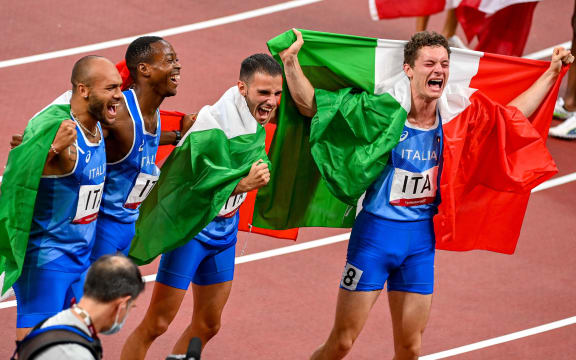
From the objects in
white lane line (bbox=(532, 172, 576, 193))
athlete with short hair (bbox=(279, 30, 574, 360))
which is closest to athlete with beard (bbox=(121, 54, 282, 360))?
athlete with short hair (bbox=(279, 30, 574, 360))

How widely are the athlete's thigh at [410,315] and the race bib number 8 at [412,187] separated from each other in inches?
23.1

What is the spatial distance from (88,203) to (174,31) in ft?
21.2

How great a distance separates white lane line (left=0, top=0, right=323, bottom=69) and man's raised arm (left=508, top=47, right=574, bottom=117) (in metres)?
5.83

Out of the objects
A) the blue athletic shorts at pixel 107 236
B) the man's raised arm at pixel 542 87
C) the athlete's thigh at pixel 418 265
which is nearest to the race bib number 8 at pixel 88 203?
the blue athletic shorts at pixel 107 236

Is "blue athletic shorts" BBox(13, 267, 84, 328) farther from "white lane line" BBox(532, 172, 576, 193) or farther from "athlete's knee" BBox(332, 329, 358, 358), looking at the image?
"white lane line" BBox(532, 172, 576, 193)

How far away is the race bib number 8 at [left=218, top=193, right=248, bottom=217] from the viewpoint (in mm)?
6582

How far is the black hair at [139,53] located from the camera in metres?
6.71

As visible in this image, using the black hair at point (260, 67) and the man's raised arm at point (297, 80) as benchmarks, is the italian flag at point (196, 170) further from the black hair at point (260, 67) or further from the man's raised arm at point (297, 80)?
the man's raised arm at point (297, 80)

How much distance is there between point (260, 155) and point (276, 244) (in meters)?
2.84

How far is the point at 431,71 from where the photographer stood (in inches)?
258

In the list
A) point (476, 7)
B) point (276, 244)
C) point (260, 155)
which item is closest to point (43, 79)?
point (276, 244)

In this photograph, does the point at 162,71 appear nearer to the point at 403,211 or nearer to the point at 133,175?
the point at 133,175

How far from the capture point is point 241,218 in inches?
287

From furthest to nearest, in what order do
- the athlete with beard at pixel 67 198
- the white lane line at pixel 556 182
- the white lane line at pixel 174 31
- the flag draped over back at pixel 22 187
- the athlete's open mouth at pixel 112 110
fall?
the white lane line at pixel 174 31
the white lane line at pixel 556 182
the athlete's open mouth at pixel 112 110
the athlete with beard at pixel 67 198
the flag draped over back at pixel 22 187
